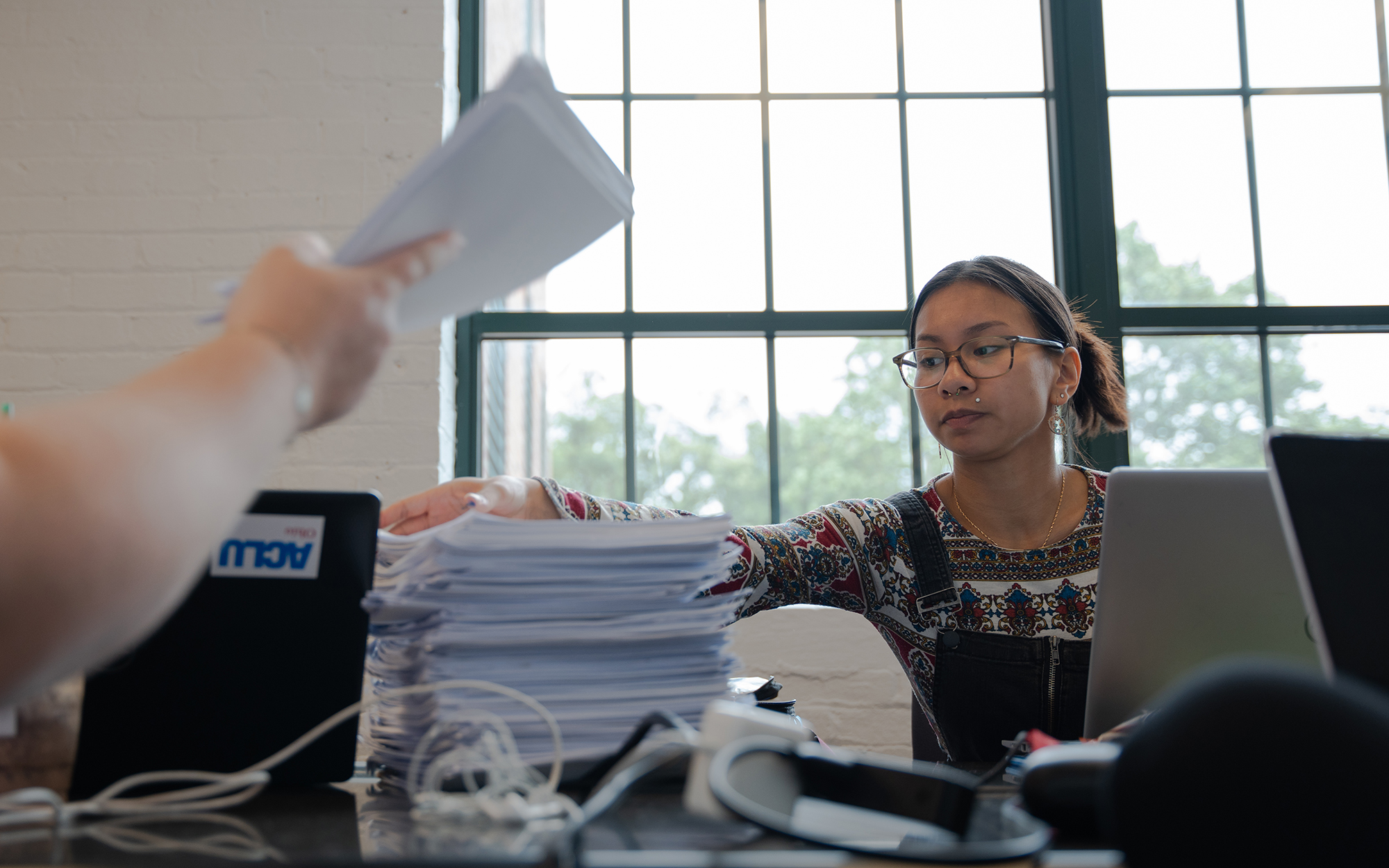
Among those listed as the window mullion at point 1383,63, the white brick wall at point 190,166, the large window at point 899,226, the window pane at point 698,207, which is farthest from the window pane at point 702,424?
the window mullion at point 1383,63

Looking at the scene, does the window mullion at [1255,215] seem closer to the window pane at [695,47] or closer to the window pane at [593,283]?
the window pane at [695,47]

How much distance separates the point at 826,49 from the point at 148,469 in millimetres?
2278

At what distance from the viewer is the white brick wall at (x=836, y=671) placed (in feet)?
6.53

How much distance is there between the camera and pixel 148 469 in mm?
343

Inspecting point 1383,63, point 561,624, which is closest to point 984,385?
point 561,624

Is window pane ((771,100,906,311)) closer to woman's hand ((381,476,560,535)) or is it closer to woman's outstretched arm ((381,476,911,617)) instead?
woman's outstretched arm ((381,476,911,617))

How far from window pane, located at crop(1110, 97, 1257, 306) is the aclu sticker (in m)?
2.09

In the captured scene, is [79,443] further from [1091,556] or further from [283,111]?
[283,111]

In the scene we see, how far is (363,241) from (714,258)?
1823 mm

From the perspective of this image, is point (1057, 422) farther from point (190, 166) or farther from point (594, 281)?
point (190, 166)

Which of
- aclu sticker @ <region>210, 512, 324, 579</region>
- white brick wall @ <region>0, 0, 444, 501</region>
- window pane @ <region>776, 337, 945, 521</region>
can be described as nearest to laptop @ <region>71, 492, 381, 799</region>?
aclu sticker @ <region>210, 512, 324, 579</region>

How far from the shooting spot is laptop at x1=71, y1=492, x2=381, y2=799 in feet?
1.92

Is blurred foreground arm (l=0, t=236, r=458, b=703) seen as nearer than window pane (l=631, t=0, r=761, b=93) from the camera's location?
Yes

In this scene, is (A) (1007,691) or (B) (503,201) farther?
(A) (1007,691)
